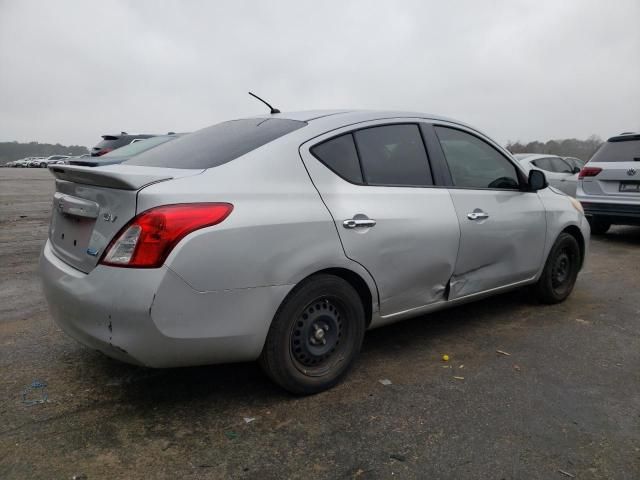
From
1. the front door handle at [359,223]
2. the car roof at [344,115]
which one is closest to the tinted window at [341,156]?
the car roof at [344,115]

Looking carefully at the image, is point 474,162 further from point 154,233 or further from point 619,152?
point 619,152

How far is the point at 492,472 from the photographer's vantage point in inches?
89.8

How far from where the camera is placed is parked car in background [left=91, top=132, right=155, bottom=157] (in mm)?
12927

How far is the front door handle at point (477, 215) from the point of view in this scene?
369 centimetres

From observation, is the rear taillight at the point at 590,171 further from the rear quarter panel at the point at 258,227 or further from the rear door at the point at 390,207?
the rear quarter panel at the point at 258,227

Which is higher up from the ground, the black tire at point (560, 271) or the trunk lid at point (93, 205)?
the trunk lid at point (93, 205)

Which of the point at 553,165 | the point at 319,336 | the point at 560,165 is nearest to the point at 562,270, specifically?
the point at 319,336

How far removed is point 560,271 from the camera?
15.8 ft

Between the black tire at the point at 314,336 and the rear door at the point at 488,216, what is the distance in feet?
3.18

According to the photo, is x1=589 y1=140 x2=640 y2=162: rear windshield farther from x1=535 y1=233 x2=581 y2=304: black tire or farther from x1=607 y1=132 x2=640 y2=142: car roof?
x1=535 y1=233 x2=581 y2=304: black tire

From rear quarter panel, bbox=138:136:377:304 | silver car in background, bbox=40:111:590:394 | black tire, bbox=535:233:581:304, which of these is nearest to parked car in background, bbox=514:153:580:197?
black tire, bbox=535:233:581:304

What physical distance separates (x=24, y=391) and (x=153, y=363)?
1.02 meters

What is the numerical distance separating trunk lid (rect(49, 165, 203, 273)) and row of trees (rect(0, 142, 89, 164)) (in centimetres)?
8318

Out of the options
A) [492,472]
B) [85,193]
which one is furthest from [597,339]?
[85,193]
